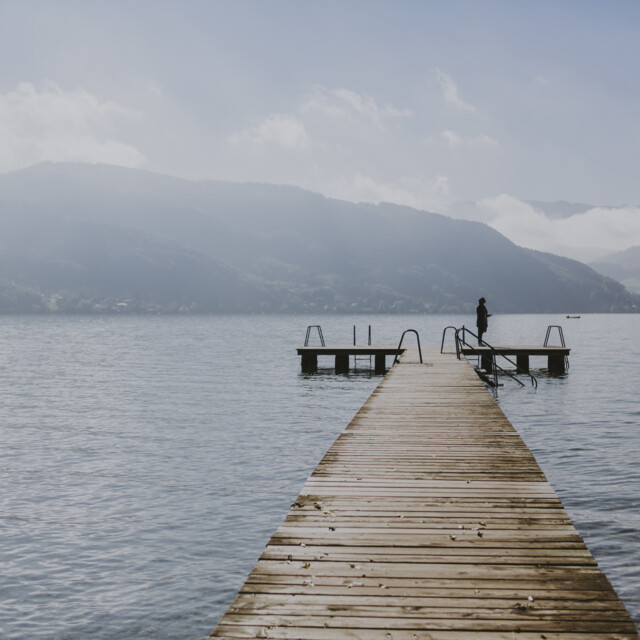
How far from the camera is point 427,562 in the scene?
5707 millimetres

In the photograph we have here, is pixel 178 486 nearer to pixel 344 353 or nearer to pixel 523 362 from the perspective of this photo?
pixel 344 353

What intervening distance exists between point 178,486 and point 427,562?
30.9 feet

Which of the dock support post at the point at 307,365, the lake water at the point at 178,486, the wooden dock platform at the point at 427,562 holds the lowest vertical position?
the lake water at the point at 178,486

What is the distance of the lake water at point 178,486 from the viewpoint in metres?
8.79

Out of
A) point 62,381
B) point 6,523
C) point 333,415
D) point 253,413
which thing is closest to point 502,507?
point 6,523

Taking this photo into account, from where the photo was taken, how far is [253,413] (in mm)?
25641

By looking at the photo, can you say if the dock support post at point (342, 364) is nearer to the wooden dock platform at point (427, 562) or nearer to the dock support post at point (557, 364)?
the dock support post at point (557, 364)

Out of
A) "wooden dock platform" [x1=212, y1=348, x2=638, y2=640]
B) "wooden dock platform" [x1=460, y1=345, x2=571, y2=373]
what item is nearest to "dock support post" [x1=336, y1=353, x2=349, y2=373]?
"wooden dock platform" [x1=460, y1=345, x2=571, y2=373]

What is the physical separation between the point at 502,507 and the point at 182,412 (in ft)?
65.3

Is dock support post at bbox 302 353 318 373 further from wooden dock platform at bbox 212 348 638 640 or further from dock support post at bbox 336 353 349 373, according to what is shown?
wooden dock platform at bbox 212 348 638 640

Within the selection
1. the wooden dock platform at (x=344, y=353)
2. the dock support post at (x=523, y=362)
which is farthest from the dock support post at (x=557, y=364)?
the wooden dock platform at (x=344, y=353)

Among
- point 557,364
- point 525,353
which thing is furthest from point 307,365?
point 557,364

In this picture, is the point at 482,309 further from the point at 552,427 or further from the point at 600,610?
the point at 600,610

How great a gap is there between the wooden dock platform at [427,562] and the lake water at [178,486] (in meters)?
2.23
